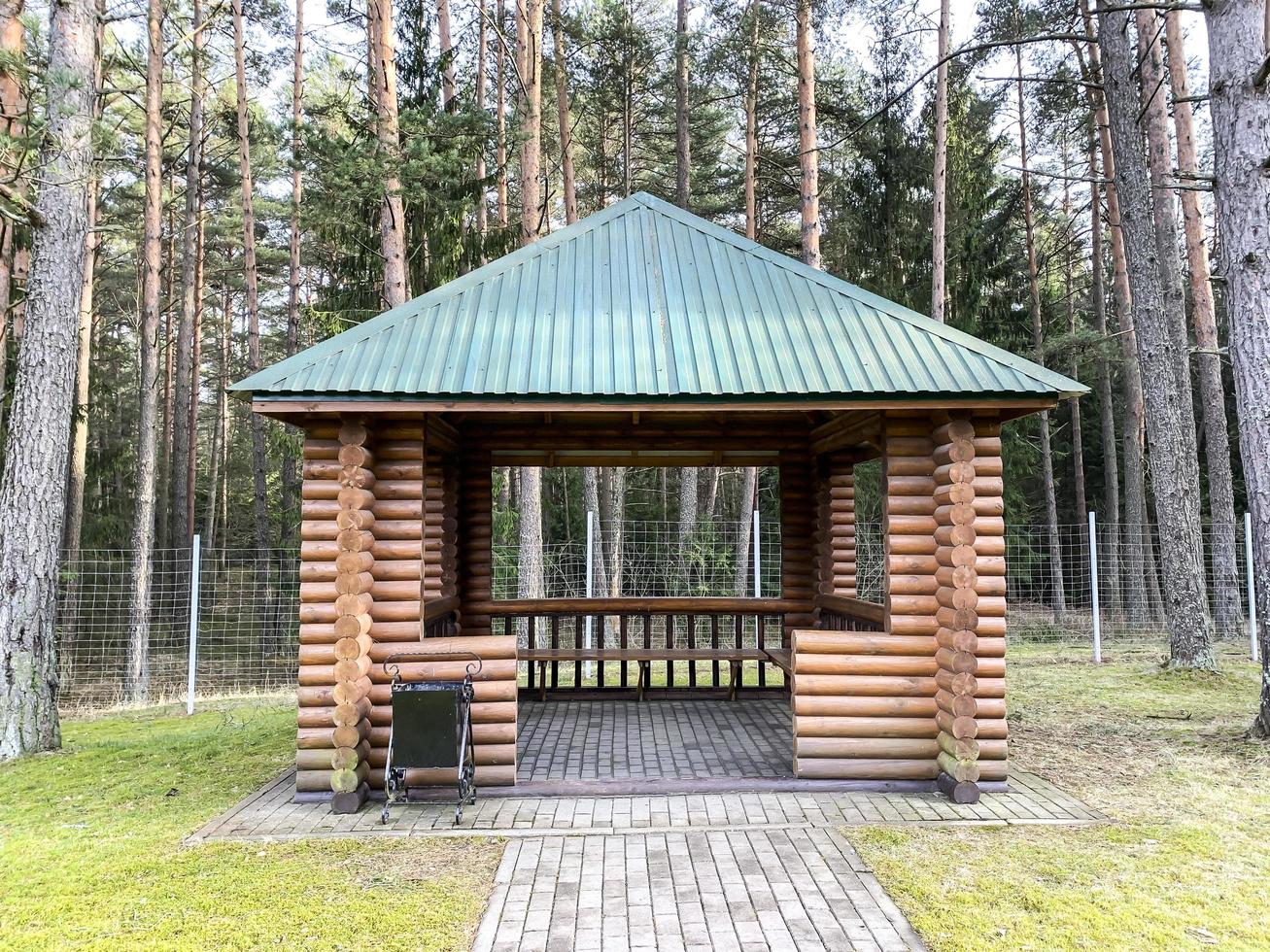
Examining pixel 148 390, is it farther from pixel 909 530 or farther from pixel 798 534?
pixel 909 530

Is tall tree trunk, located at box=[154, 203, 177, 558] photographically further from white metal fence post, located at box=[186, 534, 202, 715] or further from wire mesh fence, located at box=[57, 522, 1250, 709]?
white metal fence post, located at box=[186, 534, 202, 715]

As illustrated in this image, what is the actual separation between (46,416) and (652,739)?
5.59 metres

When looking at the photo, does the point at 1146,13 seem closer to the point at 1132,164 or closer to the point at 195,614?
the point at 1132,164

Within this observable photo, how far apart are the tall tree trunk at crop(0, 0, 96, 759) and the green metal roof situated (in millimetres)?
2865

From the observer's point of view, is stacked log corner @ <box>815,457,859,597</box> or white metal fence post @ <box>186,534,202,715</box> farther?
white metal fence post @ <box>186,534,202,715</box>

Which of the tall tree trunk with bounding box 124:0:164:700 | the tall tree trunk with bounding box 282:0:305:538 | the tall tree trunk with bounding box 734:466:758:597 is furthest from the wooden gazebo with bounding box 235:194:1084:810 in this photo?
the tall tree trunk with bounding box 282:0:305:538

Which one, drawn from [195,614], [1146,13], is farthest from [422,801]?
[1146,13]

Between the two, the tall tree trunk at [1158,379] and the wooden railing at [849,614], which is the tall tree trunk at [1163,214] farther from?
the wooden railing at [849,614]

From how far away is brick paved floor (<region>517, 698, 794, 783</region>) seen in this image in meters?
5.71

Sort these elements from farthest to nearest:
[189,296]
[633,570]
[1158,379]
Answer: [189,296] < [633,570] < [1158,379]

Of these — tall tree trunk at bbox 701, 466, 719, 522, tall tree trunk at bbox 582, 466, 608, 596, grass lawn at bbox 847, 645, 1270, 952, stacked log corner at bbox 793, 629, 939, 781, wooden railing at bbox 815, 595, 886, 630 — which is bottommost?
grass lawn at bbox 847, 645, 1270, 952

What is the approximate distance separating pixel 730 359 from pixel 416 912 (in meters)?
3.62

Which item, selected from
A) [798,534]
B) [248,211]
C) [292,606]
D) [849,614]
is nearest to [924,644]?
[849,614]

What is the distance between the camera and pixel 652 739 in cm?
668
